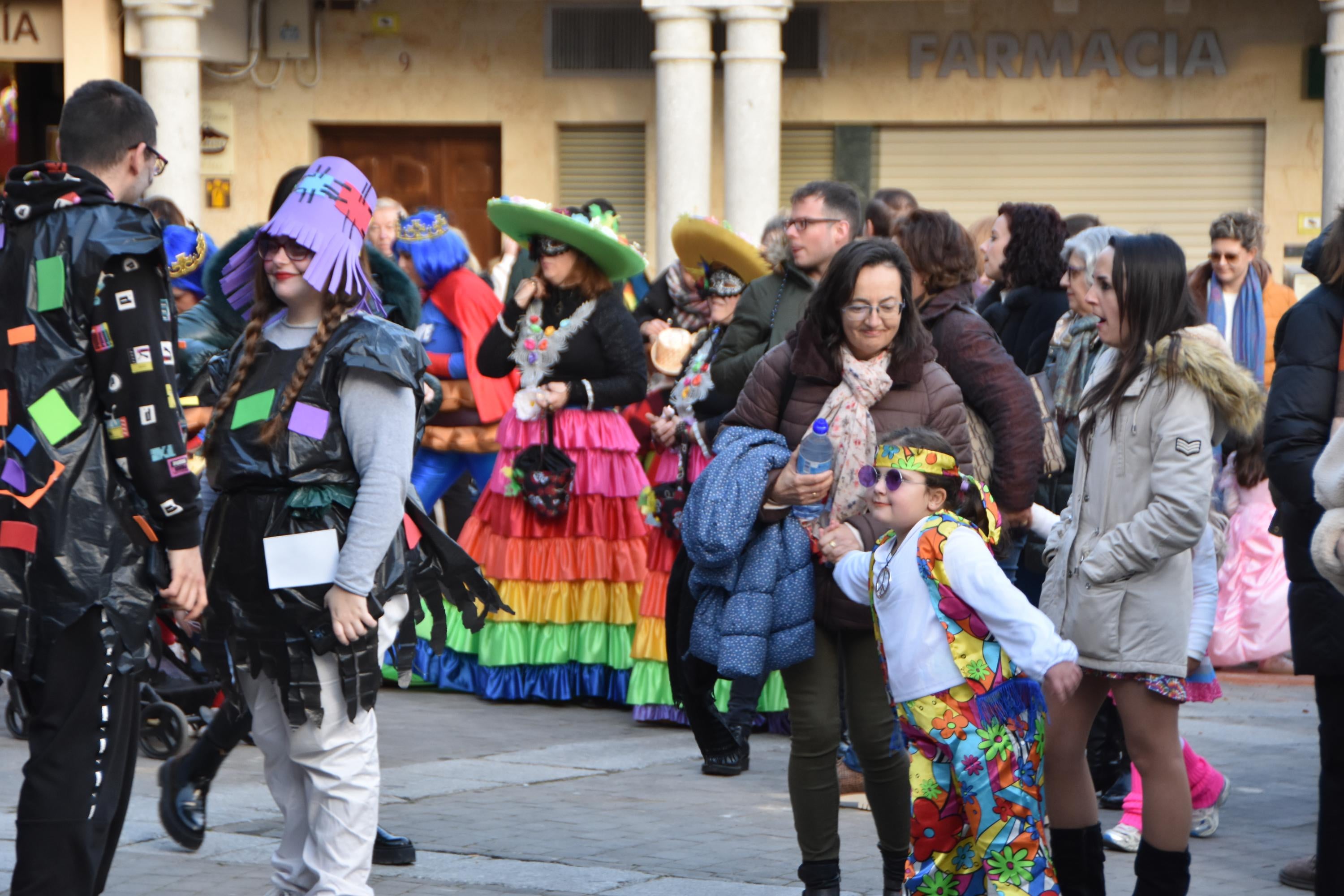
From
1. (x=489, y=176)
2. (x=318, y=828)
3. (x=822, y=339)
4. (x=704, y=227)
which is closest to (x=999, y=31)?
(x=489, y=176)

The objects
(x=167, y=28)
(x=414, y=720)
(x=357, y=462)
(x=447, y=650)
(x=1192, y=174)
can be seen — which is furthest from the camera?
(x=1192, y=174)

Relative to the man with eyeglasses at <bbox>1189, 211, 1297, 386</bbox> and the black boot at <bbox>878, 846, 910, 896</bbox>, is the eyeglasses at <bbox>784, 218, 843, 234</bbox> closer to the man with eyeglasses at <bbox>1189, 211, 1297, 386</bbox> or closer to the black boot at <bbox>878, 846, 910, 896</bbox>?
the black boot at <bbox>878, 846, 910, 896</bbox>

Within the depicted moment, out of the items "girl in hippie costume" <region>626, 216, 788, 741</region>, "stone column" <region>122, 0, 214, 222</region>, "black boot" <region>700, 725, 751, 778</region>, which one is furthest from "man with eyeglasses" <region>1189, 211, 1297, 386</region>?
"stone column" <region>122, 0, 214, 222</region>

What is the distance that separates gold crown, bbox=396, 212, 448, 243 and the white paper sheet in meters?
4.25

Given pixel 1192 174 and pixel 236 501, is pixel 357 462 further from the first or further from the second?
pixel 1192 174

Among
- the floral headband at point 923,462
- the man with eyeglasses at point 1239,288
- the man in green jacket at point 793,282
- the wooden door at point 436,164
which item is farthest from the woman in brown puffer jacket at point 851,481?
the wooden door at point 436,164

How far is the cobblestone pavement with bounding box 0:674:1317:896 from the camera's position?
521 centimetres

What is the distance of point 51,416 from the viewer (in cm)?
402

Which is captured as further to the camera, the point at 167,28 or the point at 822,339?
the point at 167,28

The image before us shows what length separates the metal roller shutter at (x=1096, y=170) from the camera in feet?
61.4

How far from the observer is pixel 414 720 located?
308 inches

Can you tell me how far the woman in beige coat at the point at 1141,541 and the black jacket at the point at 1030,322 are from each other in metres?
2.61

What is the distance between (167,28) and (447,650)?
36.4ft

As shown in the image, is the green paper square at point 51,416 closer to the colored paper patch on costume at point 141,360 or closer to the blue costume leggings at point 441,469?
the colored paper patch on costume at point 141,360
